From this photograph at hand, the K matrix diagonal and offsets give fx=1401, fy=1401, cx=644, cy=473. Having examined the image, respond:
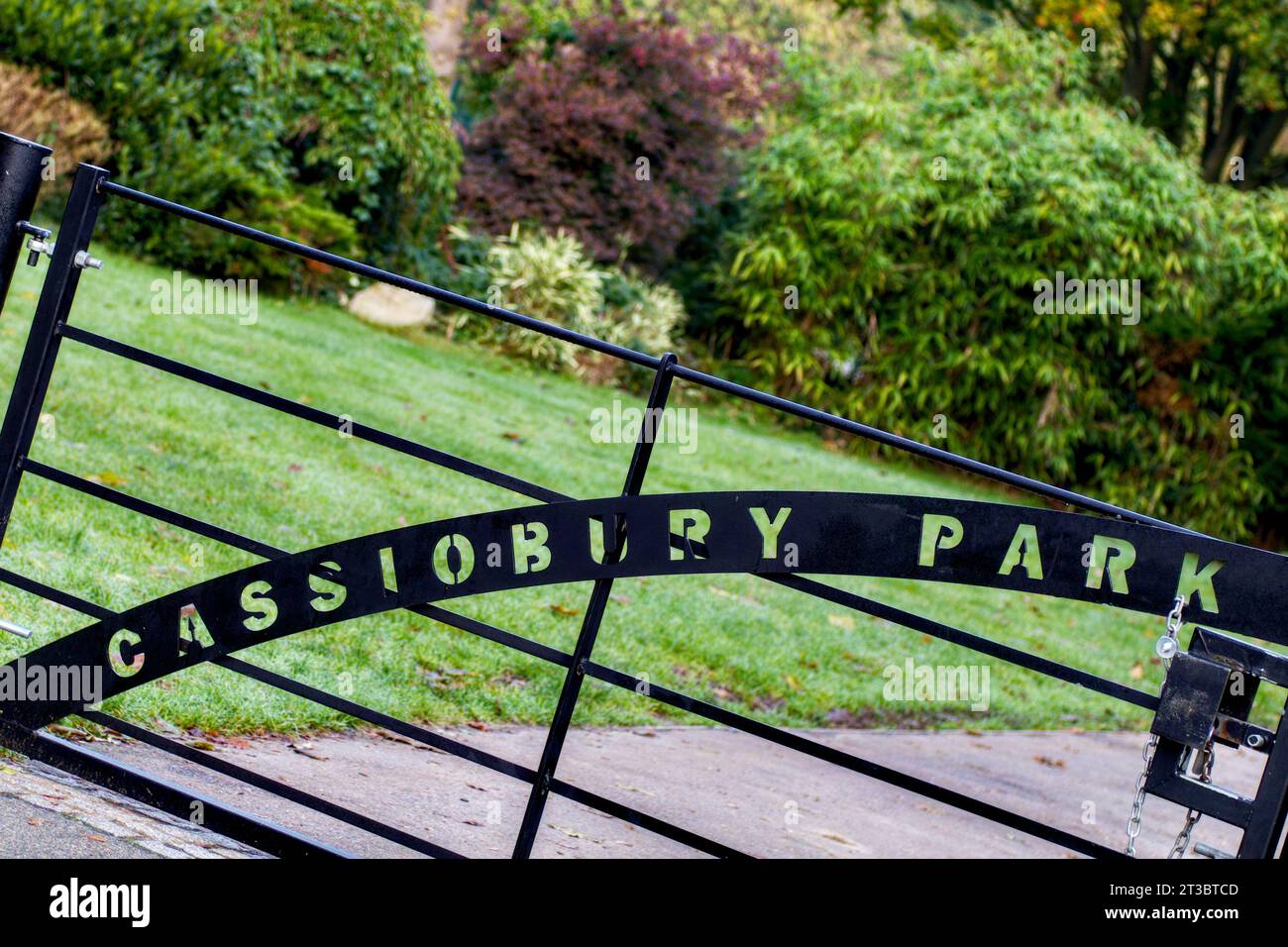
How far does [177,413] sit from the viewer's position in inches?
291

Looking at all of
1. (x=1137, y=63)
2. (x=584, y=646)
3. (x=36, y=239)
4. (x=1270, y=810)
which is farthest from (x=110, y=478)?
(x=1137, y=63)

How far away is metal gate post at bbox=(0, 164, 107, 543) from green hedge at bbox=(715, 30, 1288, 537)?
12.3m

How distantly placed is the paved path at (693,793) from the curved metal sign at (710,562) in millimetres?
462

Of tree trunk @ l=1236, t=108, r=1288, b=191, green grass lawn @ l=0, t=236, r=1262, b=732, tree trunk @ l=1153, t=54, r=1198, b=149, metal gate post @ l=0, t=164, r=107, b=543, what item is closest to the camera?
metal gate post @ l=0, t=164, r=107, b=543

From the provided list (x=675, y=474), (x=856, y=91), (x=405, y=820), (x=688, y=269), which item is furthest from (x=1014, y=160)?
(x=405, y=820)

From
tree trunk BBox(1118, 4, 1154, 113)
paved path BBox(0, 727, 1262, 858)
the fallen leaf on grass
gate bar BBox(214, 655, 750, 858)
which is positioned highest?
tree trunk BBox(1118, 4, 1154, 113)

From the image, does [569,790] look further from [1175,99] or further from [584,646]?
[1175,99]

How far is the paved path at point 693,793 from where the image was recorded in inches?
139

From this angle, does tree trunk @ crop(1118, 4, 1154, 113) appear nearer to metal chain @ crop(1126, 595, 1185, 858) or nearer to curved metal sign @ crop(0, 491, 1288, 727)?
curved metal sign @ crop(0, 491, 1288, 727)

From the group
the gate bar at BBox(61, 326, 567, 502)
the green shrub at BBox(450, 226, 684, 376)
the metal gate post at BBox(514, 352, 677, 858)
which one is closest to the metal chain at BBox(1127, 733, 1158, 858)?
the metal gate post at BBox(514, 352, 677, 858)

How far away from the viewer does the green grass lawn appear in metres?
4.75

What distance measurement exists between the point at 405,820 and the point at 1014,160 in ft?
41.5

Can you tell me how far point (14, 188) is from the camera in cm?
294

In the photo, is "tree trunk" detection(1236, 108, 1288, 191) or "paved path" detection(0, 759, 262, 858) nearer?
"paved path" detection(0, 759, 262, 858)
